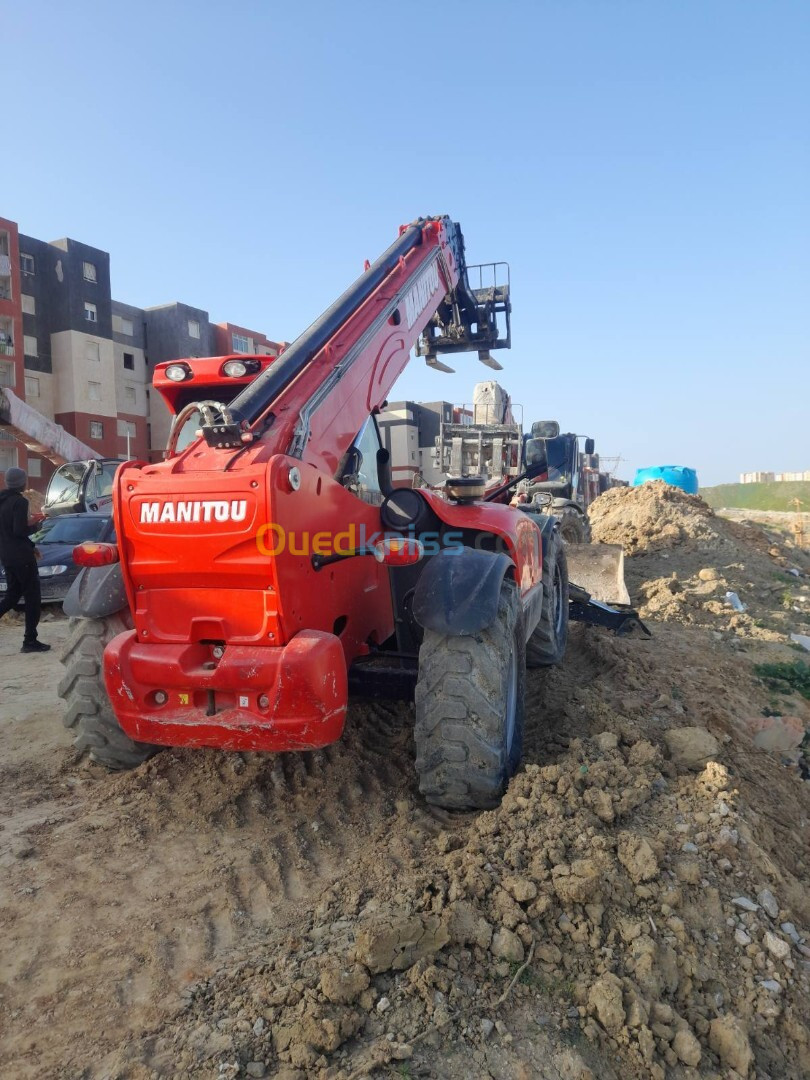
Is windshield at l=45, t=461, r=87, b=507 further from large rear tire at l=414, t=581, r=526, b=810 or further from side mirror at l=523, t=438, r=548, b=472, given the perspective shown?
large rear tire at l=414, t=581, r=526, b=810

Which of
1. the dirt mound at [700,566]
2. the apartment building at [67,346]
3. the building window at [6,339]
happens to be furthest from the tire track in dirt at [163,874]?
the building window at [6,339]

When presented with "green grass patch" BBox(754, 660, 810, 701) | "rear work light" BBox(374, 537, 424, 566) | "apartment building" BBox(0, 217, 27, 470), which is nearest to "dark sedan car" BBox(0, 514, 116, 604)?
→ "rear work light" BBox(374, 537, 424, 566)

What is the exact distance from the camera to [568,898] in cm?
268

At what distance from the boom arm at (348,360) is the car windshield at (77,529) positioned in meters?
7.08

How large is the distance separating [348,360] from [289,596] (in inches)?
60.7

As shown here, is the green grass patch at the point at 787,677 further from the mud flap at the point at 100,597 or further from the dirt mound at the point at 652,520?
the dirt mound at the point at 652,520

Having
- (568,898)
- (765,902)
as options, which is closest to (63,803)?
(568,898)

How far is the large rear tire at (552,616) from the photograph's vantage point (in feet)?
19.0

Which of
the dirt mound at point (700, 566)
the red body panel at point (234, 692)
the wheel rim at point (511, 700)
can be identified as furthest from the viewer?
the dirt mound at point (700, 566)

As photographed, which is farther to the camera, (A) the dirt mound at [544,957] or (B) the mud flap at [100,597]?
(B) the mud flap at [100,597]

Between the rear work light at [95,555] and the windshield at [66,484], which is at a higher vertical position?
the windshield at [66,484]

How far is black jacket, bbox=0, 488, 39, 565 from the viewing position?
26.0ft

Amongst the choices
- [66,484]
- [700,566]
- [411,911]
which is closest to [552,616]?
[411,911]

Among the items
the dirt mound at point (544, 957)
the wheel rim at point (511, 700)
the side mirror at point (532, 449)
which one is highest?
the side mirror at point (532, 449)
